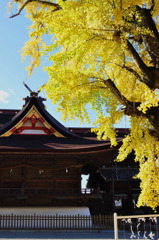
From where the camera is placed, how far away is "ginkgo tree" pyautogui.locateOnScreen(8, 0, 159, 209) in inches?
285

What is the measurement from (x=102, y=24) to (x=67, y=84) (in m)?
2.13

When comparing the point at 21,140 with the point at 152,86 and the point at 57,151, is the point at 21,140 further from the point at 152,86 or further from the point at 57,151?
the point at 152,86

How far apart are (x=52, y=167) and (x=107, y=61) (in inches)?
369

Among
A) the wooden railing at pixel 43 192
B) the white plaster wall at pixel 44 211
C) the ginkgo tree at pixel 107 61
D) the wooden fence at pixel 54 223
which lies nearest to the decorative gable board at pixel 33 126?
the wooden railing at pixel 43 192

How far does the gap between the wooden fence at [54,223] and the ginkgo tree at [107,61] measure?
20.2 ft

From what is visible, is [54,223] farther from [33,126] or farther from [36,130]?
[33,126]

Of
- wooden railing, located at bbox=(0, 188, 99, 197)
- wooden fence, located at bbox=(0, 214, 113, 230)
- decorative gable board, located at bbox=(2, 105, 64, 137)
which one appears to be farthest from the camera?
decorative gable board, located at bbox=(2, 105, 64, 137)

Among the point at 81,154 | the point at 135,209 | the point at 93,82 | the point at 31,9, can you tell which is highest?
the point at 31,9

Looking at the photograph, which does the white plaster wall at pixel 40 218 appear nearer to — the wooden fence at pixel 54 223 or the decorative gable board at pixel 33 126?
the wooden fence at pixel 54 223

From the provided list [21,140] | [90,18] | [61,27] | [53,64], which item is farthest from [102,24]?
[21,140]

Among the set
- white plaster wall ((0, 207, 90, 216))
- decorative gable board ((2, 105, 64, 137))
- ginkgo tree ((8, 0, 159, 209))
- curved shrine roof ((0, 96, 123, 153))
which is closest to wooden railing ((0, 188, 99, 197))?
white plaster wall ((0, 207, 90, 216))

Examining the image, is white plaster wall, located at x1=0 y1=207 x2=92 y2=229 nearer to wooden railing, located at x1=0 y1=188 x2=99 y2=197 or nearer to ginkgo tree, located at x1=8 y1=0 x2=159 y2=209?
wooden railing, located at x1=0 y1=188 x2=99 y2=197

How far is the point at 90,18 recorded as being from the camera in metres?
7.11

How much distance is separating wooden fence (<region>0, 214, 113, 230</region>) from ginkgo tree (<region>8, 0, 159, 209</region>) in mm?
6142
